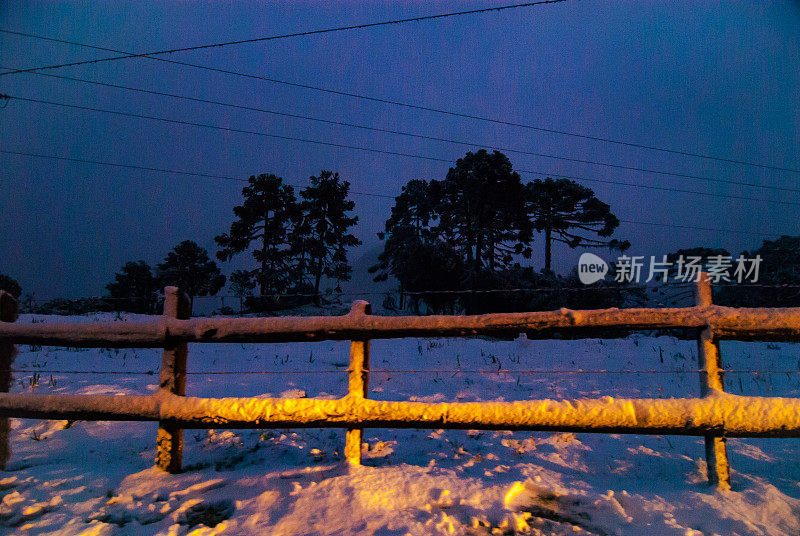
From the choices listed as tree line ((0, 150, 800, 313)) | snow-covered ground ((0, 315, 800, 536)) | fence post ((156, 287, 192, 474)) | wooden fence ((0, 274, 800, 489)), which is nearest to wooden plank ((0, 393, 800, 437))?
wooden fence ((0, 274, 800, 489))

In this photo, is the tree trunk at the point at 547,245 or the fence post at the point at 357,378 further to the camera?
the tree trunk at the point at 547,245

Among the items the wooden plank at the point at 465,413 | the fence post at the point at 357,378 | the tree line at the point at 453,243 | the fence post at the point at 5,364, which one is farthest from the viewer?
the tree line at the point at 453,243

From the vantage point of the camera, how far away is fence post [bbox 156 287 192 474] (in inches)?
116

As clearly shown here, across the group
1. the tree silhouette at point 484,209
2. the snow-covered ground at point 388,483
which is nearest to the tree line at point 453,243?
the tree silhouette at point 484,209

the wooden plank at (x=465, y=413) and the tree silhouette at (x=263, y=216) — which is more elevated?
the tree silhouette at (x=263, y=216)

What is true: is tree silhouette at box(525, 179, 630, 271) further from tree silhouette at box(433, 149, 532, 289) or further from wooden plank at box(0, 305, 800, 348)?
wooden plank at box(0, 305, 800, 348)

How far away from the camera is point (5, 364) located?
10.4ft

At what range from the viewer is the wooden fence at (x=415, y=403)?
8.59ft

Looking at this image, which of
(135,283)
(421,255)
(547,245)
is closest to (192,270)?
(135,283)

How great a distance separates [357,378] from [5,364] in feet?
9.67

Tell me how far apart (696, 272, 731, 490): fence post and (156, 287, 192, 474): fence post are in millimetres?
3891

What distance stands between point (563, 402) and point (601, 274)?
92.0ft

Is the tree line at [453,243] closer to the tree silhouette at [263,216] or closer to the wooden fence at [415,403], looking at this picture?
the tree silhouette at [263,216]

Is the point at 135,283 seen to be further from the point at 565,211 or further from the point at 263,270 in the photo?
the point at 565,211
